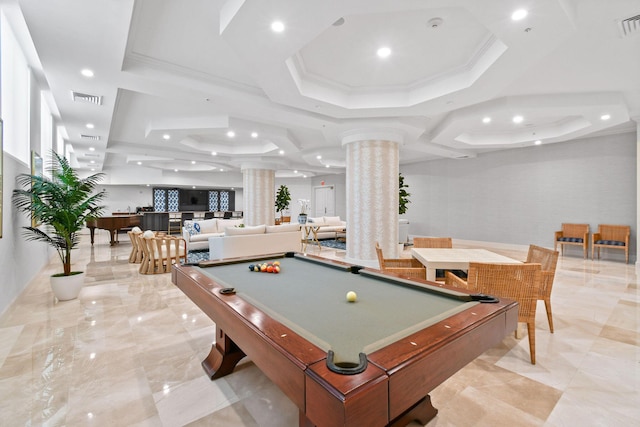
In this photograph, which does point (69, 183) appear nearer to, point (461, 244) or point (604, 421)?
point (604, 421)

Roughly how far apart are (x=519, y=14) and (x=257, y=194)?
8.95 metres

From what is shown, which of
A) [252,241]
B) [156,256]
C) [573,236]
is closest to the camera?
[156,256]

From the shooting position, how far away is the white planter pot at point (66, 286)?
151 inches

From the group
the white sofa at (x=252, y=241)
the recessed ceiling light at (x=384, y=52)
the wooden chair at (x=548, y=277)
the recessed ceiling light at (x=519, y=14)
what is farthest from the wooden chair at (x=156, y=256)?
the recessed ceiling light at (x=519, y=14)

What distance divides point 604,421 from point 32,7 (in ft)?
16.9

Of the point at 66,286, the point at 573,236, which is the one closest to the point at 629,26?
the point at 573,236

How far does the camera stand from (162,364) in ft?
7.79

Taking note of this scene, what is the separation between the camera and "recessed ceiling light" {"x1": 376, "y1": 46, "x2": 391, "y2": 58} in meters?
3.54

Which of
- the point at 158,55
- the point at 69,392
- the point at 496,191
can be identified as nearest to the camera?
the point at 69,392

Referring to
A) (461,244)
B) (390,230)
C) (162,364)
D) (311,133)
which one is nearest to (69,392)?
(162,364)

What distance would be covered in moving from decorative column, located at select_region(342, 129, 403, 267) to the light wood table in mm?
2490

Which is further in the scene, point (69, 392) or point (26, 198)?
point (26, 198)

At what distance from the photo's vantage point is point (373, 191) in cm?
616

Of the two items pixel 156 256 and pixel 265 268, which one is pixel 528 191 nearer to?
pixel 265 268
